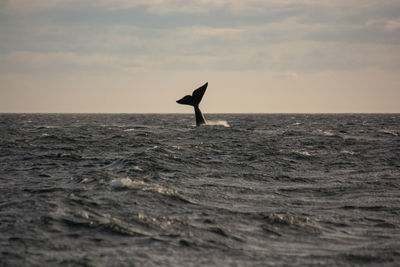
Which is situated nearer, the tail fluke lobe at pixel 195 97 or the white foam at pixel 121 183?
the white foam at pixel 121 183

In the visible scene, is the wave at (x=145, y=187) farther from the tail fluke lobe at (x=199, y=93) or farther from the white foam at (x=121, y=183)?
the tail fluke lobe at (x=199, y=93)

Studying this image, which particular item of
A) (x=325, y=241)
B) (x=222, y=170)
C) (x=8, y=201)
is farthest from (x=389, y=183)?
(x=8, y=201)

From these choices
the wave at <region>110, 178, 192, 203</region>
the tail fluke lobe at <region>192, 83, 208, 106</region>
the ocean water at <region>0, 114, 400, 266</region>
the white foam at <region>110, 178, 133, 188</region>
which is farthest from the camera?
the tail fluke lobe at <region>192, 83, 208, 106</region>

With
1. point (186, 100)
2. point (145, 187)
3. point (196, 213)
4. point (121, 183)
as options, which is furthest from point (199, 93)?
point (196, 213)

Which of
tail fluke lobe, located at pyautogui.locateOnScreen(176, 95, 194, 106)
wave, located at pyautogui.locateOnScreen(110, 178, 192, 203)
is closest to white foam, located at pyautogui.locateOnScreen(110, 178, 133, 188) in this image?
wave, located at pyautogui.locateOnScreen(110, 178, 192, 203)

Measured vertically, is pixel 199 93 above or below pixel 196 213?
above

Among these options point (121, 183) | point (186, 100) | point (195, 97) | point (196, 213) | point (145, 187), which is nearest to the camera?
point (196, 213)

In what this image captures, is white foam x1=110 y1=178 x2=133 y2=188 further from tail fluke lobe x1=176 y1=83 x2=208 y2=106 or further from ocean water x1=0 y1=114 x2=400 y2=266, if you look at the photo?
tail fluke lobe x1=176 y1=83 x2=208 y2=106

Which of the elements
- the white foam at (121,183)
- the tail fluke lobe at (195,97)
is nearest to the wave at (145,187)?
the white foam at (121,183)

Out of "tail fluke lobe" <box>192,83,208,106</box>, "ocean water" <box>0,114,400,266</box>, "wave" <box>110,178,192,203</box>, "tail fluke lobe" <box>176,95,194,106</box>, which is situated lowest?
"ocean water" <box>0,114,400,266</box>

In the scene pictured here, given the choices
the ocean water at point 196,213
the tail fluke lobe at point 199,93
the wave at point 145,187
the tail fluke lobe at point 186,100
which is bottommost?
the ocean water at point 196,213

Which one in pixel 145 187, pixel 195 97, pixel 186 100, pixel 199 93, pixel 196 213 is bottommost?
pixel 196 213

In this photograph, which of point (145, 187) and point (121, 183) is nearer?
point (145, 187)

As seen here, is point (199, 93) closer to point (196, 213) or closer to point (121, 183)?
point (121, 183)
